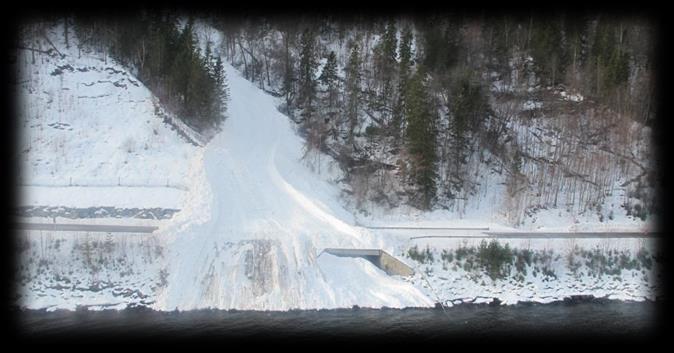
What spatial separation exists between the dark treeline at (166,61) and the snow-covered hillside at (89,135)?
94cm

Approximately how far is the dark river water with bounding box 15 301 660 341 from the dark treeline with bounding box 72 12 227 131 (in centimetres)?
1648

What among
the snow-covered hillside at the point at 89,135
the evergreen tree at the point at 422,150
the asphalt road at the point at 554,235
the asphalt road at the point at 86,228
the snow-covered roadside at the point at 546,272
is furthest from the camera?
the evergreen tree at the point at 422,150

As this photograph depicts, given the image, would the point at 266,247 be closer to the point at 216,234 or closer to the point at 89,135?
the point at 216,234

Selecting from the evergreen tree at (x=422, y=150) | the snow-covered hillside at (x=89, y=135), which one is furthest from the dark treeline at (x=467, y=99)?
the snow-covered hillside at (x=89, y=135)

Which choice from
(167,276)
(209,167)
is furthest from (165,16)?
(167,276)

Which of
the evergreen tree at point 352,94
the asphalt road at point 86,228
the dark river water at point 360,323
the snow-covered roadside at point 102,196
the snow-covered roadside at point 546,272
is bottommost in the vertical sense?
the dark river water at point 360,323

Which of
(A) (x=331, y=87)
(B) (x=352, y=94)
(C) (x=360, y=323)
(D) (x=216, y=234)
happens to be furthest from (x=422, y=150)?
(C) (x=360, y=323)

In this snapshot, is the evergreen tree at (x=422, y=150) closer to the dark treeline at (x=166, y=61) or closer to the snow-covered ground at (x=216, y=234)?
the snow-covered ground at (x=216, y=234)

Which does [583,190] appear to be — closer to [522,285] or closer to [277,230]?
[522,285]

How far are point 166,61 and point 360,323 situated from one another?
23271 mm

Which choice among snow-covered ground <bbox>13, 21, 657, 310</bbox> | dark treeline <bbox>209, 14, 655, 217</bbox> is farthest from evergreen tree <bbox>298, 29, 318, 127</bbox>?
snow-covered ground <bbox>13, 21, 657, 310</bbox>

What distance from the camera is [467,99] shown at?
33.3m

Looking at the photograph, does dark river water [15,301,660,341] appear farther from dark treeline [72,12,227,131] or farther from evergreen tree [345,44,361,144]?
dark treeline [72,12,227,131]

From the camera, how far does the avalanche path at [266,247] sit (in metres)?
20.8
